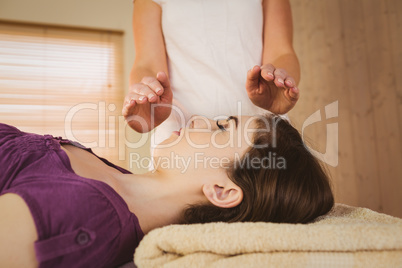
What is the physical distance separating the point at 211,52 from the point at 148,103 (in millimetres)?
393

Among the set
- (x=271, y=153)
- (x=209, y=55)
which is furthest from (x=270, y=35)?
(x=271, y=153)

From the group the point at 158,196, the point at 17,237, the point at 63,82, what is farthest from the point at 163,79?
the point at 63,82

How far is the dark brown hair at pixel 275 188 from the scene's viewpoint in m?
0.83

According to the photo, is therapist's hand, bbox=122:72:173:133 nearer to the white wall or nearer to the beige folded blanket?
the beige folded blanket

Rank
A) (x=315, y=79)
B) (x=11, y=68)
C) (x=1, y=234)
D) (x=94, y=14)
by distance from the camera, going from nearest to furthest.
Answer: (x=1, y=234) → (x=315, y=79) → (x=11, y=68) → (x=94, y=14)

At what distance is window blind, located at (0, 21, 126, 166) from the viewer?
350 cm

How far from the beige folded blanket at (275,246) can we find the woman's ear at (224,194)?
8.2 inches

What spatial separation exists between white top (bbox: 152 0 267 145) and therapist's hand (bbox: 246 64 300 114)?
0.15 metres

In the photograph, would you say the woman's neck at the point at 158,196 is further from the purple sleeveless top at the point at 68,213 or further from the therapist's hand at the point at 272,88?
the therapist's hand at the point at 272,88

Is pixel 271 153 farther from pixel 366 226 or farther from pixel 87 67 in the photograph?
pixel 87 67

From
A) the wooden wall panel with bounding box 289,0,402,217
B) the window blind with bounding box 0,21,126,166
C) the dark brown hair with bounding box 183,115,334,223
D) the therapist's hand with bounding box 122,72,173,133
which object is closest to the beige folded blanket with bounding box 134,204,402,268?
the dark brown hair with bounding box 183,115,334,223

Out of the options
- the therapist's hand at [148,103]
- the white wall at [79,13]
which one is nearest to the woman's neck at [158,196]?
the therapist's hand at [148,103]

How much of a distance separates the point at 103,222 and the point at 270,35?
3.27 feet

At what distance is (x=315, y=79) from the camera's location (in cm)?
279
